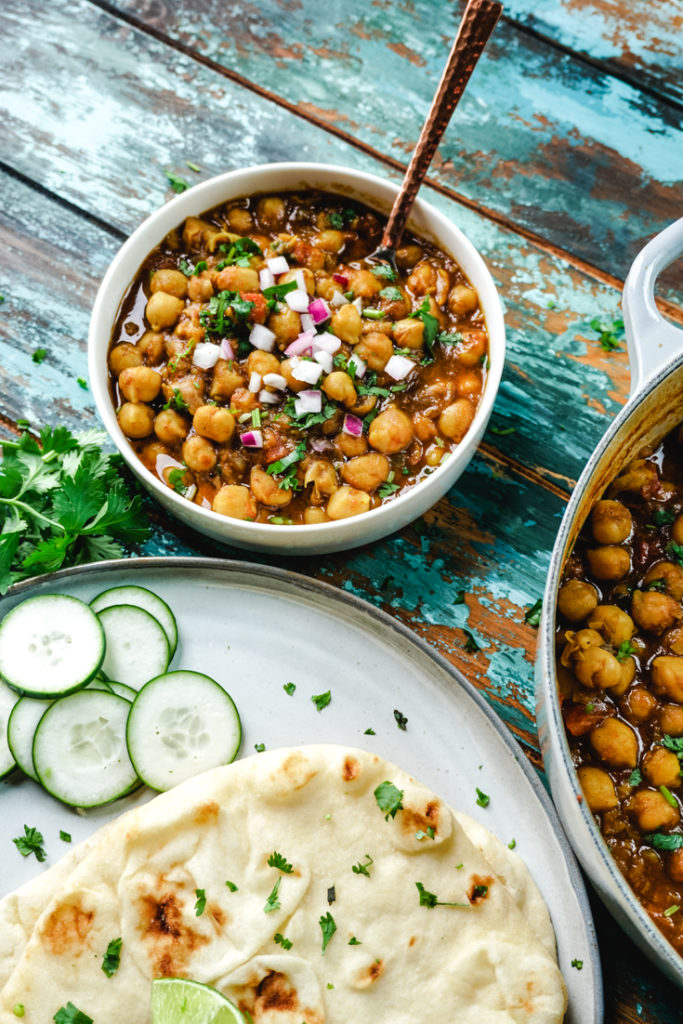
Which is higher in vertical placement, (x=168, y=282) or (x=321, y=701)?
(x=168, y=282)

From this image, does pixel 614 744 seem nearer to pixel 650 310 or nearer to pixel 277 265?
pixel 650 310

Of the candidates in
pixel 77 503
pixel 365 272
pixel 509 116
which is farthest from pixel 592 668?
pixel 509 116

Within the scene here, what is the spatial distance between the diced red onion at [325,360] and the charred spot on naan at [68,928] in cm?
161

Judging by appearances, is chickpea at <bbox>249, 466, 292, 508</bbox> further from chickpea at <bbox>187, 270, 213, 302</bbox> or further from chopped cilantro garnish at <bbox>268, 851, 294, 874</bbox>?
chopped cilantro garnish at <bbox>268, 851, 294, 874</bbox>

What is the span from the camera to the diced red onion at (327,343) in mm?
2609

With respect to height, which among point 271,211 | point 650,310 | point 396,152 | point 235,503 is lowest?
point 235,503

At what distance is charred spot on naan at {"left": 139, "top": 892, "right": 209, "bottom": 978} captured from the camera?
2.26m

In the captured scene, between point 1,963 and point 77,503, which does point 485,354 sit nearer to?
point 77,503

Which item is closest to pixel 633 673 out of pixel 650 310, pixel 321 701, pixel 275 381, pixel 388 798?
pixel 388 798

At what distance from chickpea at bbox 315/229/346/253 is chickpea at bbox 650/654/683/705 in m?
1.59

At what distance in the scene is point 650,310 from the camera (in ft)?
7.18

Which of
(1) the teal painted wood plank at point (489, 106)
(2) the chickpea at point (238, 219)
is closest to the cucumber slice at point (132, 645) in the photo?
(2) the chickpea at point (238, 219)

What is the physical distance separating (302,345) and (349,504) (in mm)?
519

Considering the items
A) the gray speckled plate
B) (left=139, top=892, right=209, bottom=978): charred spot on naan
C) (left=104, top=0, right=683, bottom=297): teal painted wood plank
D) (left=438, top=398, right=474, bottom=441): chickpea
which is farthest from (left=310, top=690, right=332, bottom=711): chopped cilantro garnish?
(left=104, top=0, right=683, bottom=297): teal painted wood plank
